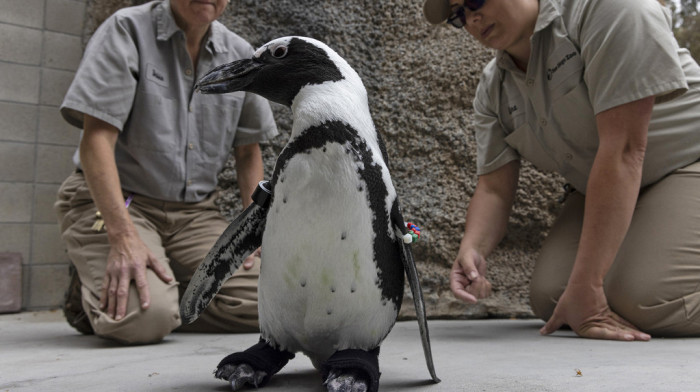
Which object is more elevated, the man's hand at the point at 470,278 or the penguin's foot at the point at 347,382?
the penguin's foot at the point at 347,382

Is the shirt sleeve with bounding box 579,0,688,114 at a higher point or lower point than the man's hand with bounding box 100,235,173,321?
higher

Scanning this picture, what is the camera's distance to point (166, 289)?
1.57 metres

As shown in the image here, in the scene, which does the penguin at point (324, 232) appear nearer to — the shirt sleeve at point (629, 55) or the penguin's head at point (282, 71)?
the penguin's head at point (282, 71)

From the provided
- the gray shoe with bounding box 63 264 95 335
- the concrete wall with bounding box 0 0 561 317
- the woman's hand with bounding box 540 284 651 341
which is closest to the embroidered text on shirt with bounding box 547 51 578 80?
the woman's hand with bounding box 540 284 651 341

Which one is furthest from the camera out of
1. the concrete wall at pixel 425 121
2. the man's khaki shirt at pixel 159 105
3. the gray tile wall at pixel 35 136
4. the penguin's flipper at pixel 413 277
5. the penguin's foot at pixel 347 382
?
the gray tile wall at pixel 35 136

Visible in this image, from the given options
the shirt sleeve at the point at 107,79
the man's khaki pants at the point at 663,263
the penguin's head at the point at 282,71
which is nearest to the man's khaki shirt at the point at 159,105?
the shirt sleeve at the point at 107,79

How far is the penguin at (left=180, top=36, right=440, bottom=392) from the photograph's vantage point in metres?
0.88

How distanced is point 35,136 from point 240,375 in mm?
2176

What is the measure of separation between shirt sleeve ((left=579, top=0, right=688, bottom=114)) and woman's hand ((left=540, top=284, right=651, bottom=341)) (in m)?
0.43

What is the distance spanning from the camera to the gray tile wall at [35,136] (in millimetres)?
2590

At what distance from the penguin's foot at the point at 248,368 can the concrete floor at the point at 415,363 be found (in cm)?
2

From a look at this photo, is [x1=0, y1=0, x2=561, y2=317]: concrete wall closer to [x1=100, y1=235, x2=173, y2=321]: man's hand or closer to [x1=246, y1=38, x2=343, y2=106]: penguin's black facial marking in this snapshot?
[x1=100, y1=235, x2=173, y2=321]: man's hand

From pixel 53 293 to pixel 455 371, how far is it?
2159 mm

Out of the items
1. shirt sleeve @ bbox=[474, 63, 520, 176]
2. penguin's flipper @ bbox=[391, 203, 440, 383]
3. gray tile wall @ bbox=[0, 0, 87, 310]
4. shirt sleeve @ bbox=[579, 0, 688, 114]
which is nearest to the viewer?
penguin's flipper @ bbox=[391, 203, 440, 383]
